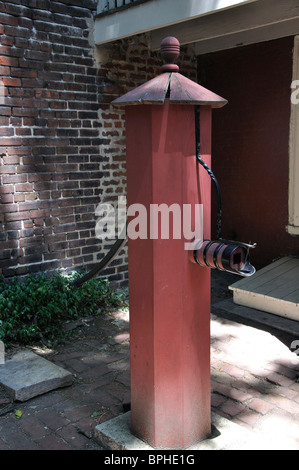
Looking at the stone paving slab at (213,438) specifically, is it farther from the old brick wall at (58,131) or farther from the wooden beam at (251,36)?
the wooden beam at (251,36)

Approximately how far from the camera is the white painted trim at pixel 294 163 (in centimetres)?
501

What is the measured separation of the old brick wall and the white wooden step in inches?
57.6

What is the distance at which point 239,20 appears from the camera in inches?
165

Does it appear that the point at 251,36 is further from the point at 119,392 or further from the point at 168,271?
the point at 119,392

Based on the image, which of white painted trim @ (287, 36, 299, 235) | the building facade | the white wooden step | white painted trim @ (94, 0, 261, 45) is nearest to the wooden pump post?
white painted trim @ (94, 0, 261, 45)

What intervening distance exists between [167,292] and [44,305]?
2.37m

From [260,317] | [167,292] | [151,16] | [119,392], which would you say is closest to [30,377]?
[119,392]

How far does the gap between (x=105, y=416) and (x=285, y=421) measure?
1.12 m

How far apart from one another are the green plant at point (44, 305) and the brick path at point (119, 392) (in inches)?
10.3

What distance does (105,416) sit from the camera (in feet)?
9.42

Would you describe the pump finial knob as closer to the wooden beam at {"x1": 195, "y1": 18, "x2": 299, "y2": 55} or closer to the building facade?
the building facade

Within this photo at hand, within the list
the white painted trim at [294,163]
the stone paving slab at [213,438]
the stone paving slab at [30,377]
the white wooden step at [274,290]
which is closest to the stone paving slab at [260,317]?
the white wooden step at [274,290]

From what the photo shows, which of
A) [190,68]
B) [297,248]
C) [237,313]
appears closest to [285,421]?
[237,313]

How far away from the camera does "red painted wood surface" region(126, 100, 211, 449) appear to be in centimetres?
212
